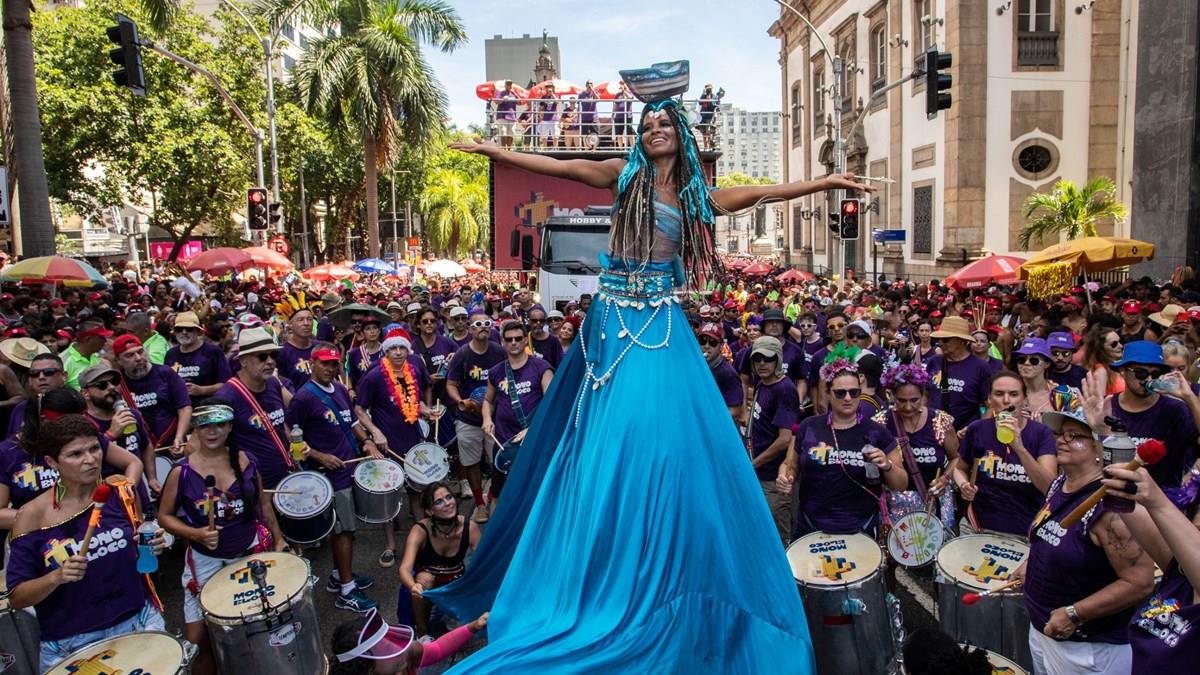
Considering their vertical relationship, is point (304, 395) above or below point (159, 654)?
above

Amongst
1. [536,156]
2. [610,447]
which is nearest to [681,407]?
[610,447]

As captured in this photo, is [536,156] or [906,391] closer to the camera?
[536,156]

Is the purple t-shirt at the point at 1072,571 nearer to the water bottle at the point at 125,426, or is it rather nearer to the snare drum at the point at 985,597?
the snare drum at the point at 985,597

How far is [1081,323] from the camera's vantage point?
9.51 metres

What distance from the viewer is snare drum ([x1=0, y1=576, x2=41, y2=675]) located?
4.30m

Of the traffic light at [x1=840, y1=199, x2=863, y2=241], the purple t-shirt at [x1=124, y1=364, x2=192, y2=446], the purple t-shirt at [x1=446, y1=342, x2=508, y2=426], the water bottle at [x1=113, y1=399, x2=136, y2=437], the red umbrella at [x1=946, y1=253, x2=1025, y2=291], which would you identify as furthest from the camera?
the traffic light at [x1=840, y1=199, x2=863, y2=241]

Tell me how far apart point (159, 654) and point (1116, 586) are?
13.4ft

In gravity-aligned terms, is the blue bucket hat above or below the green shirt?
above

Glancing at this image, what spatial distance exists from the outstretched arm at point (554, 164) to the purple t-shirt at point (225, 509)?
2492 mm

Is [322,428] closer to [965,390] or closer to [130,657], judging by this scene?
[130,657]

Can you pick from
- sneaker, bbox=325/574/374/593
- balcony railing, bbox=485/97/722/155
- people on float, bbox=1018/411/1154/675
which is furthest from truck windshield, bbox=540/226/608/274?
people on float, bbox=1018/411/1154/675

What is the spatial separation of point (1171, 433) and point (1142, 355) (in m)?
0.53

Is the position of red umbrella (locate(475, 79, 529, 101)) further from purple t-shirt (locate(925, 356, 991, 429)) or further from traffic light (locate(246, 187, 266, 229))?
purple t-shirt (locate(925, 356, 991, 429))

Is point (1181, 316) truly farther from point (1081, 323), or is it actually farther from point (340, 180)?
point (340, 180)
